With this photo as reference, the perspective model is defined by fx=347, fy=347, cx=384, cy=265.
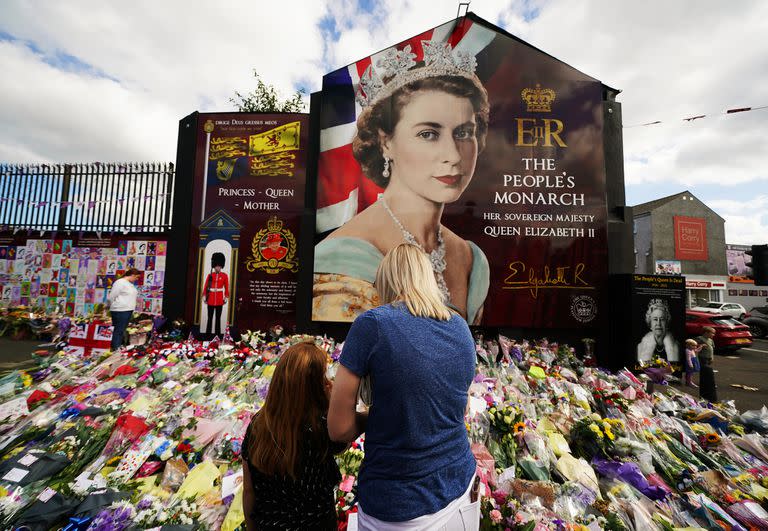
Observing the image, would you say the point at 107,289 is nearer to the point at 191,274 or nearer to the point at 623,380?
the point at 191,274

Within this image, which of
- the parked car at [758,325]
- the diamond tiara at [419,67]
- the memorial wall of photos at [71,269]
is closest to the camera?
the diamond tiara at [419,67]

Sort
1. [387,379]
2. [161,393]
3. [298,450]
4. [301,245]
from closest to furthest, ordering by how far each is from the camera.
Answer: [387,379] → [298,450] → [161,393] → [301,245]

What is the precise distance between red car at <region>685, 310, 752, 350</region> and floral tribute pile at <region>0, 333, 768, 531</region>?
339 inches

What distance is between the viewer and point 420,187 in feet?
21.0

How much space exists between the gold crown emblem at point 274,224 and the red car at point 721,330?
485 inches

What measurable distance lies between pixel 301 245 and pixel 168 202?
4.07 m

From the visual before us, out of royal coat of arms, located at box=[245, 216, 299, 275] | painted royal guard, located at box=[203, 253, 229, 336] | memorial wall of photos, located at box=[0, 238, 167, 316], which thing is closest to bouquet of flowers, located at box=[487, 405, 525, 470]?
royal coat of arms, located at box=[245, 216, 299, 275]

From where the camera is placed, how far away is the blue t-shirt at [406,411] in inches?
43.3

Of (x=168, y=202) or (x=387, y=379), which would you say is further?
(x=168, y=202)

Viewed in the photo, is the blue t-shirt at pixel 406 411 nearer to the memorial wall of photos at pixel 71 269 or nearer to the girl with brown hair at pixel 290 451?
the girl with brown hair at pixel 290 451

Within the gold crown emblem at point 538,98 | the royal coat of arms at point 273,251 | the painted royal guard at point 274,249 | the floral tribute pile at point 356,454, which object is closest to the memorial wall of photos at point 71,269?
the royal coat of arms at point 273,251

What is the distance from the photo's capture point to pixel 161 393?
4.08m

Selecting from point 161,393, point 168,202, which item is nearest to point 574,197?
point 161,393

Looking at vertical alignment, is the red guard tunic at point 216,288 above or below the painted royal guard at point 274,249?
below
